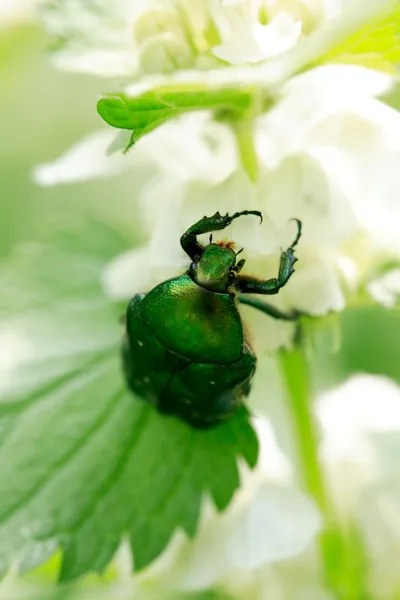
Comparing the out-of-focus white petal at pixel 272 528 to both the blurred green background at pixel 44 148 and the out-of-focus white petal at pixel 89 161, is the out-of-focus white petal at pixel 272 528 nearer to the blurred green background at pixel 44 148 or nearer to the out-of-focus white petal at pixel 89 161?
the out-of-focus white petal at pixel 89 161

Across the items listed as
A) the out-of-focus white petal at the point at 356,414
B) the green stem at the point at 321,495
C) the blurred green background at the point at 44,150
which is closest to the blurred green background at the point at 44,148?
the blurred green background at the point at 44,150

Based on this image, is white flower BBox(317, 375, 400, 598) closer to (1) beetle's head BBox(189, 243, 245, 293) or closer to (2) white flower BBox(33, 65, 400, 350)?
(2) white flower BBox(33, 65, 400, 350)

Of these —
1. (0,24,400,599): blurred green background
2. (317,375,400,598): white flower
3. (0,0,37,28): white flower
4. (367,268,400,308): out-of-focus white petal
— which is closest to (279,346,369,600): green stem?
(317,375,400,598): white flower

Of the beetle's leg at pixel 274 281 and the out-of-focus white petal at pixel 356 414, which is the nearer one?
the beetle's leg at pixel 274 281

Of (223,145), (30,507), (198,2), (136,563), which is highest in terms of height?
(198,2)

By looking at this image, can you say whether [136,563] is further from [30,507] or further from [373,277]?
[373,277]

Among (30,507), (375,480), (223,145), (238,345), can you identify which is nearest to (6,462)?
(30,507)
